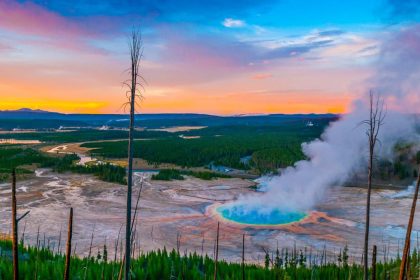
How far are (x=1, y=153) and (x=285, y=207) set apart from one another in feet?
227

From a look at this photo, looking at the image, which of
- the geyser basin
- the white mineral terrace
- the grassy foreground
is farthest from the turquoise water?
the grassy foreground

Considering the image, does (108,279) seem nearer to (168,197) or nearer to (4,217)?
(4,217)

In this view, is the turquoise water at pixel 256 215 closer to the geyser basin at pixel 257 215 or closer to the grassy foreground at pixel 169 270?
the geyser basin at pixel 257 215

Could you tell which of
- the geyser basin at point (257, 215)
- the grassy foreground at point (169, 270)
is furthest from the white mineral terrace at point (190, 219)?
the grassy foreground at point (169, 270)

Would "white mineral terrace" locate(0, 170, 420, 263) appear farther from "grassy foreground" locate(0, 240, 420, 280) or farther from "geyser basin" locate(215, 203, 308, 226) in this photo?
"grassy foreground" locate(0, 240, 420, 280)

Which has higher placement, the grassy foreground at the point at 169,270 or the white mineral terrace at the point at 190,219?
the grassy foreground at the point at 169,270

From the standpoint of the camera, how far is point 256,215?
39.2 meters

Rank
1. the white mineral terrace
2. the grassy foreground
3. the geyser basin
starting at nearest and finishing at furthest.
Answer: the grassy foreground → the white mineral terrace → the geyser basin

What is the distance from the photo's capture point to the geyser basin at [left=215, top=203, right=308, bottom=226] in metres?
36.6

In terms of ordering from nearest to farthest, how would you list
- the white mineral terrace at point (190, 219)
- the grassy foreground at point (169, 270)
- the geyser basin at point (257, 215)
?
the grassy foreground at point (169, 270) < the white mineral terrace at point (190, 219) < the geyser basin at point (257, 215)

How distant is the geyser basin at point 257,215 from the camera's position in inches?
1441

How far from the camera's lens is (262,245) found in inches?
1171

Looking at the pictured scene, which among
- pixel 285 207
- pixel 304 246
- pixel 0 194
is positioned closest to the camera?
pixel 304 246

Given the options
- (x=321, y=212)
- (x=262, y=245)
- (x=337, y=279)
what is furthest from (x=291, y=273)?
(x=321, y=212)
